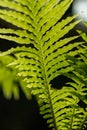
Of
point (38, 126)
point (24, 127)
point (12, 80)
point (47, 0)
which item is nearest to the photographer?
point (47, 0)

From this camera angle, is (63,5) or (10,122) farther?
(10,122)

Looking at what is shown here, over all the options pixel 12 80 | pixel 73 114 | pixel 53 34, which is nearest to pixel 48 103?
pixel 73 114

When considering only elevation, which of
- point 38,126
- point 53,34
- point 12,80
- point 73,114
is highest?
point 38,126

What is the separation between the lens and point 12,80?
1.62 meters

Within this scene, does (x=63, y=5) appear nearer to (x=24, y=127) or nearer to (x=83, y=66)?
(x=83, y=66)

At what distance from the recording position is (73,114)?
87 centimetres

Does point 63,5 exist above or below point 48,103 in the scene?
above

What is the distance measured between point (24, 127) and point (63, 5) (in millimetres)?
6476

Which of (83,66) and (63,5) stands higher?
(63,5)

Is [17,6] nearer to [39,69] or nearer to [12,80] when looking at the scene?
[39,69]

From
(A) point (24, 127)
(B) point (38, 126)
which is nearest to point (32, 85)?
(B) point (38, 126)

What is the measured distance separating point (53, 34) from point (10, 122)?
21.0 ft

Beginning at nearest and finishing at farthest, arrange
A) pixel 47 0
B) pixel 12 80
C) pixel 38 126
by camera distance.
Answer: pixel 47 0
pixel 12 80
pixel 38 126

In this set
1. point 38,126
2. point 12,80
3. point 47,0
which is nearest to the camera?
point 47,0
